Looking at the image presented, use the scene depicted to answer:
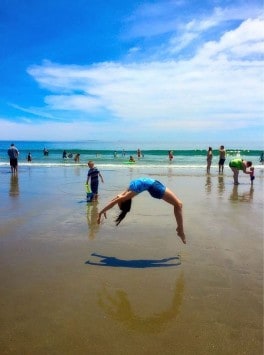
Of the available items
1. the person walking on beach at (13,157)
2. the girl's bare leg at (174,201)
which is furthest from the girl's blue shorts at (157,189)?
the person walking on beach at (13,157)

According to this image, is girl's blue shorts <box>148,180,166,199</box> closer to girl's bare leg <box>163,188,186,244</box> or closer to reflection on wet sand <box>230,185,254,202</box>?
girl's bare leg <box>163,188,186,244</box>

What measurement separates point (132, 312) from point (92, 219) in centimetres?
513

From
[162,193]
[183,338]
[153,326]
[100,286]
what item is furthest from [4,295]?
[162,193]

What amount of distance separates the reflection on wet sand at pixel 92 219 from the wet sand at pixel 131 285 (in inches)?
2.0

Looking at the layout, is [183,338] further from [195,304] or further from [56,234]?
[56,234]

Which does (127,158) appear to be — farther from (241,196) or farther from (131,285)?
(131,285)

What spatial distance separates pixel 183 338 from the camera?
3805 mm

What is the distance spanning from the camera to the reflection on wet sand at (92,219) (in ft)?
25.8

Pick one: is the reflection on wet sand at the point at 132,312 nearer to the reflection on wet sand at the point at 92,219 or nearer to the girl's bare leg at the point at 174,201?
the girl's bare leg at the point at 174,201

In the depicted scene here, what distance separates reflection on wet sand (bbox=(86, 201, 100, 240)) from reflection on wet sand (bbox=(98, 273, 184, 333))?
288cm

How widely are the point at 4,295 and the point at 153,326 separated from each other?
201 cm

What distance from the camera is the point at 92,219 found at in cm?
931

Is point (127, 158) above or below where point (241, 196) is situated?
above

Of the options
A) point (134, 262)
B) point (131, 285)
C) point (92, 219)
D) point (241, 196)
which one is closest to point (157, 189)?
point (134, 262)
